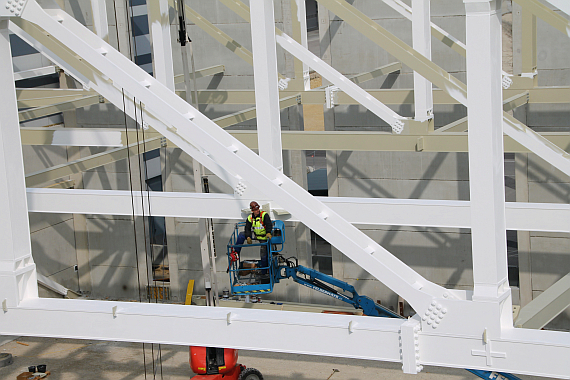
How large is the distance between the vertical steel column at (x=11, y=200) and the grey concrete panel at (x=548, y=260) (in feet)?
38.8

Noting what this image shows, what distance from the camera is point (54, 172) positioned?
42.0 feet

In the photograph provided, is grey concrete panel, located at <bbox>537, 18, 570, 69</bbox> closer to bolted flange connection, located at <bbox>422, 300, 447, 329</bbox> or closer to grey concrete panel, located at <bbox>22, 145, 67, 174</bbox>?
bolted flange connection, located at <bbox>422, 300, 447, 329</bbox>

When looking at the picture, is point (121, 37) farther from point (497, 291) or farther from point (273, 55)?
point (497, 291)

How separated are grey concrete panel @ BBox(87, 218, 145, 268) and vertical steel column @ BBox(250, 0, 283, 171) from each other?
10999mm

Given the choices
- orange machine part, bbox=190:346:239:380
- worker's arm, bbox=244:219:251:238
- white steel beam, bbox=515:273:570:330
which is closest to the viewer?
white steel beam, bbox=515:273:570:330

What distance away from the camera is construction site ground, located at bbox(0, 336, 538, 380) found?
15.1m

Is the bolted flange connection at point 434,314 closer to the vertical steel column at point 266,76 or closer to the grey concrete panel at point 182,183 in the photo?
the vertical steel column at point 266,76

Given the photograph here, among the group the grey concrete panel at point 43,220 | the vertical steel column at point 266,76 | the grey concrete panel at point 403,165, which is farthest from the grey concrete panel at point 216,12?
the vertical steel column at point 266,76

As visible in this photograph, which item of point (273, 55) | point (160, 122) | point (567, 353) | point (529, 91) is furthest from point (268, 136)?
point (529, 91)

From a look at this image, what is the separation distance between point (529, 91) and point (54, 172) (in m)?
9.18

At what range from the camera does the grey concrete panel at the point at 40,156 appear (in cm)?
1917

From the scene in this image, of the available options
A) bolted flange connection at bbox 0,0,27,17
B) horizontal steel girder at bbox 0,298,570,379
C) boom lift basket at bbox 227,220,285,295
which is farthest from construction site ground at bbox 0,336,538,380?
bolted flange connection at bbox 0,0,27,17

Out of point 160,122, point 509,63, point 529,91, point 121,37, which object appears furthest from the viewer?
point 121,37

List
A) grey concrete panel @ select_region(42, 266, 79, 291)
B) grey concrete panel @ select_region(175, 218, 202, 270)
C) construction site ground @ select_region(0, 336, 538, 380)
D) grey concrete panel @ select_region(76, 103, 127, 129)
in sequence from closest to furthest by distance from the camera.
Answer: construction site ground @ select_region(0, 336, 538, 380) < grey concrete panel @ select_region(175, 218, 202, 270) < grey concrete panel @ select_region(76, 103, 127, 129) < grey concrete panel @ select_region(42, 266, 79, 291)
